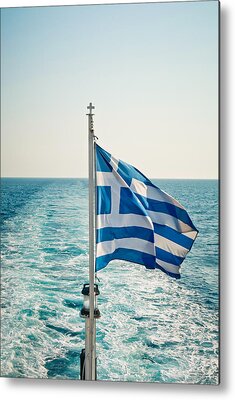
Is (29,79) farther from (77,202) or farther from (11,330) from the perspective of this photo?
(11,330)

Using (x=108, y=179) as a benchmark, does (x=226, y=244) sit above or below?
below

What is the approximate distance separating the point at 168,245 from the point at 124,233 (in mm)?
183

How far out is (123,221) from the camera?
220cm

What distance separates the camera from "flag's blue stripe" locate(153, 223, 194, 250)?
7.36 feet

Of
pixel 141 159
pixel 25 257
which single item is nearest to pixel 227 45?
pixel 141 159

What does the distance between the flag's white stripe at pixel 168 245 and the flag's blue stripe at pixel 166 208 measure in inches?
3.9

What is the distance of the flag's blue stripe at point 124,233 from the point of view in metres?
2.20

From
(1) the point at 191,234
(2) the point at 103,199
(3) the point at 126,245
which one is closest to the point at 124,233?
(3) the point at 126,245

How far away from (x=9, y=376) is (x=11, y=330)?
19cm

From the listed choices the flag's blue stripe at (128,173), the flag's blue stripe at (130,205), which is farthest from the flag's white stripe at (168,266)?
the flag's blue stripe at (128,173)

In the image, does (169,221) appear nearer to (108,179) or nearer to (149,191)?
(149,191)

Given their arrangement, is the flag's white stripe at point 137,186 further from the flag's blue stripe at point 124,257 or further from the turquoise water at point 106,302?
the flag's blue stripe at point 124,257

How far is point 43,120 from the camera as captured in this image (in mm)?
2459

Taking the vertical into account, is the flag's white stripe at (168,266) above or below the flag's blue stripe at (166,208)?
below
